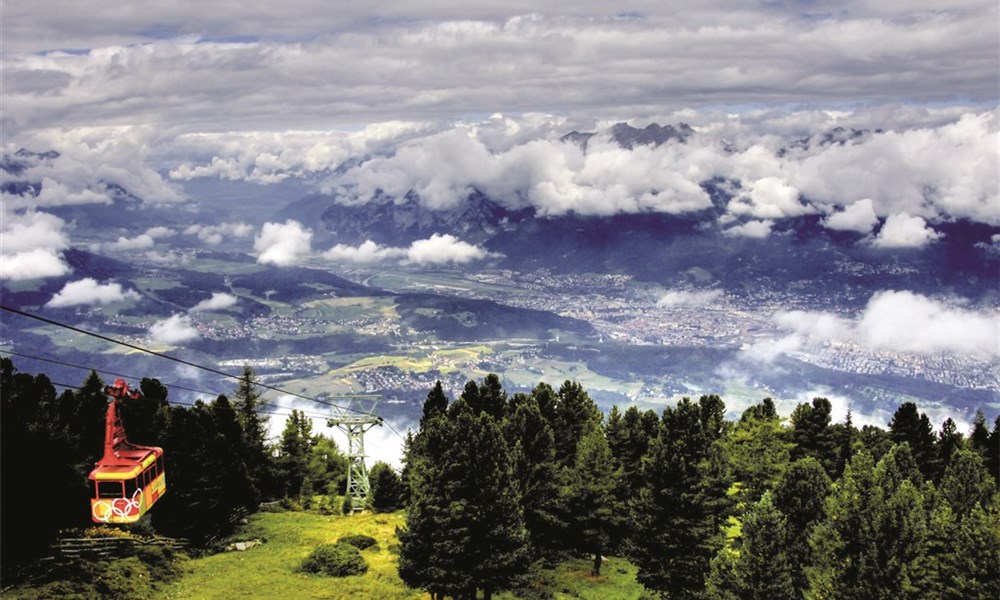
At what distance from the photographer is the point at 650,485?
54156 mm

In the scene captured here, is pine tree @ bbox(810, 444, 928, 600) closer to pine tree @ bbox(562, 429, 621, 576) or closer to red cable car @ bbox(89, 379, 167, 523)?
pine tree @ bbox(562, 429, 621, 576)

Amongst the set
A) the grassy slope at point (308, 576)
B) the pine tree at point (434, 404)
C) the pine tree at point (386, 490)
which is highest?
the pine tree at point (434, 404)

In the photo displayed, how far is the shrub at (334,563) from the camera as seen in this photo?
5600 centimetres

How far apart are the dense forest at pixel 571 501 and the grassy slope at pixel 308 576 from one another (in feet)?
7.60

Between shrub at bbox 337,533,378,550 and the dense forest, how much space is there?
10388 mm

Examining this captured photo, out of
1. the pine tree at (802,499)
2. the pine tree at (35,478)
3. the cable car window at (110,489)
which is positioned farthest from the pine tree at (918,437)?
the pine tree at (35,478)

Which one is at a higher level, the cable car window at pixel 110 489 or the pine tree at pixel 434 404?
the pine tree at pixel 434 404

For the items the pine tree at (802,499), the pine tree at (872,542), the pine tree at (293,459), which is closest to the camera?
the pine tree at (872,542)

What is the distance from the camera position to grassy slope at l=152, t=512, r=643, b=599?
169ft

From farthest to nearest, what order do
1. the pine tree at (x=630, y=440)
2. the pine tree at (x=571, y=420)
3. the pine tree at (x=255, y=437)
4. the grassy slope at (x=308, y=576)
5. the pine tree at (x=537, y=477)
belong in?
the pine tree at (x=255, y=437)
the pine tree at (x=571, y=420)
the pine tree at (x=630, y=440)
the pine tree at (x=537, y=477)
the grassy slope at (x=308, y=576)

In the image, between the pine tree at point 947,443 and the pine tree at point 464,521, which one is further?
the pine tree at point 947,443

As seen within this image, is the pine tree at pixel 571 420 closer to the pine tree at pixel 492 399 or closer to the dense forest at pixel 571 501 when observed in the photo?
the dense forest at pixel 571 501

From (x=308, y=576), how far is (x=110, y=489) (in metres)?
25.0

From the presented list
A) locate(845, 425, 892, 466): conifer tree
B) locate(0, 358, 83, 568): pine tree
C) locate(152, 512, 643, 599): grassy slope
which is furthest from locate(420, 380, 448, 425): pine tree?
locate(845, 425, 892, 466): conifer tree
